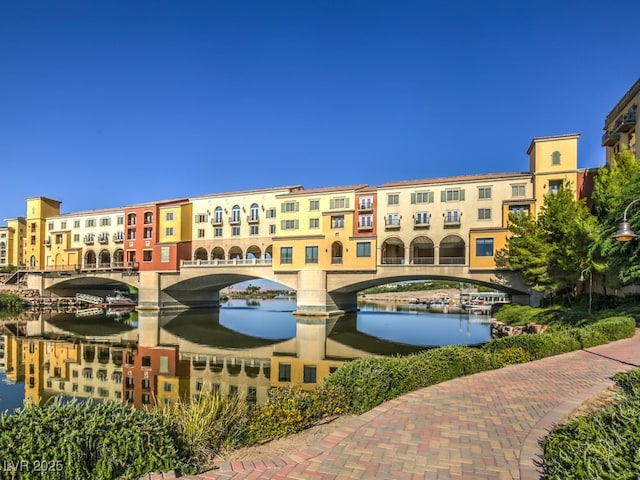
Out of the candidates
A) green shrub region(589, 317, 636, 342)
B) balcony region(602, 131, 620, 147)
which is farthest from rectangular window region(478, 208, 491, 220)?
green shrub region(589, 317, 636, 342)

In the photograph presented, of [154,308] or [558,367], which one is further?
[154,308]

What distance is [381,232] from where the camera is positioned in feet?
138

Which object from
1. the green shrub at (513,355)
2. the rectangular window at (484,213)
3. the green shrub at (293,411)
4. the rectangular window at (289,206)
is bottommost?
the green shrub at (513,355)

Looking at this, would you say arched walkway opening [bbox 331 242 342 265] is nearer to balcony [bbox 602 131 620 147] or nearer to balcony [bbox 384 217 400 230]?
balcony [bbox 384 217 400 230]

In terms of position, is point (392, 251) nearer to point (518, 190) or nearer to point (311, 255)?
point (311, 255)

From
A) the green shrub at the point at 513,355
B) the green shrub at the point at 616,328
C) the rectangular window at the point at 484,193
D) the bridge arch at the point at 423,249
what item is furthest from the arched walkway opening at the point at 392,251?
the green shrub at the point at 513,355

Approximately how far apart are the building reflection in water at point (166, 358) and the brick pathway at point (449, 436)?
3826 mm

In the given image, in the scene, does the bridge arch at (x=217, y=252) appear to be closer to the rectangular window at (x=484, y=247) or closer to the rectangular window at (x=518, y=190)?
the rectangular window at (x=484, y=247)

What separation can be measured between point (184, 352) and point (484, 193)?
29975 millimetres

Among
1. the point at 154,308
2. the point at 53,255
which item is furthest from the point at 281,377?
the point at 53,255

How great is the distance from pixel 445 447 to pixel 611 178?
3132 centimetres

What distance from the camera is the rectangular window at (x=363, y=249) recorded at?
4178cm

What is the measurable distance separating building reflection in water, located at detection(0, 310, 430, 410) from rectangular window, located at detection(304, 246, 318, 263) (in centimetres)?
970

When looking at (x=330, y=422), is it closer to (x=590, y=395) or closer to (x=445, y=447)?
(x=445, y=447)
